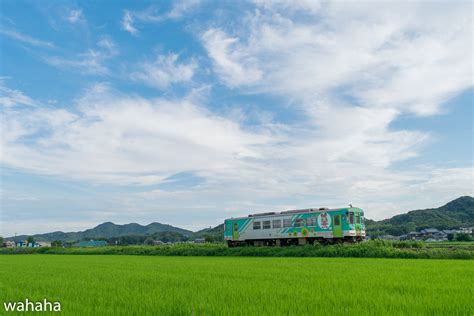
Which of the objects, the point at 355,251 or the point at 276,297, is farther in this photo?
the point at 355,251

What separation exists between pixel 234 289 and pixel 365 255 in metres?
16.2

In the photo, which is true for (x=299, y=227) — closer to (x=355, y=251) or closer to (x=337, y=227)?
(x=337, y=227)

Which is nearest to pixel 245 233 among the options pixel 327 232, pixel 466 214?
pixel 327 232

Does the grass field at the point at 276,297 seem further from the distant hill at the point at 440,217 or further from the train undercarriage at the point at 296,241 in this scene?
the distant hill at the point at 440,217

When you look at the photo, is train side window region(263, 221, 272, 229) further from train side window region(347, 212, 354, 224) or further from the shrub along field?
train side window region(347, 212, 354, 224)

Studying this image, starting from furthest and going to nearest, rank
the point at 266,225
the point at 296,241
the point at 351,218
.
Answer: the point at 266,225 → the point at 296,241 → the point at 351,218

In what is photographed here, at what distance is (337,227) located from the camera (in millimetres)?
27547

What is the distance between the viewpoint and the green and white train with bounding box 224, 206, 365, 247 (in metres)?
27.6

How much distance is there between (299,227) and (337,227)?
2.99 metres

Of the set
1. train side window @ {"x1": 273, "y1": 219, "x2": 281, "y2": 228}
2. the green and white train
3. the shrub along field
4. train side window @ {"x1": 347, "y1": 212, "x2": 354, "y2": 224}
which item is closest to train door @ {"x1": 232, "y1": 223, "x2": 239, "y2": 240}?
the green and white train

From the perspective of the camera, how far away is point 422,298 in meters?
6.84

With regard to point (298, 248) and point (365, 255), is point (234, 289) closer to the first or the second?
point (365, 255)

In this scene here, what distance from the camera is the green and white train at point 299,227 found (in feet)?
90.5

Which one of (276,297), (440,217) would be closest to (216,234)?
(440,217)
